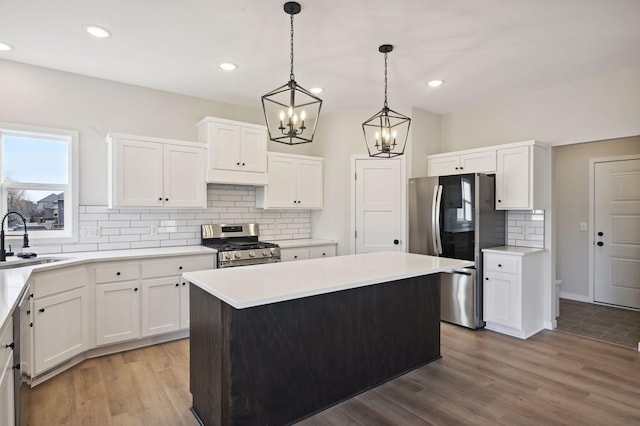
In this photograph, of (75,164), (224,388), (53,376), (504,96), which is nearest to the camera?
(224,388)

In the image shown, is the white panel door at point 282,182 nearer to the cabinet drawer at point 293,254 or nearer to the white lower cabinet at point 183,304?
the cabinet drawer at point 293,254

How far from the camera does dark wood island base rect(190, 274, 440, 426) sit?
80.4 inches

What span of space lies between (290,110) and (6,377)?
1.91 meters

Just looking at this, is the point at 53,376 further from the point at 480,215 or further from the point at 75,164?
the point at 480,215

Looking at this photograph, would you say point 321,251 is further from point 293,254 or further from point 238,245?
point 238,245

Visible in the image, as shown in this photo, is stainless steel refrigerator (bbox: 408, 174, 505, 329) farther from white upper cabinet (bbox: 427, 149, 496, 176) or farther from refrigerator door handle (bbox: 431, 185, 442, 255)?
white upper cabinet (bbox: 427, 149, 496, 176)

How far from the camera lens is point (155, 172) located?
3.77 metres

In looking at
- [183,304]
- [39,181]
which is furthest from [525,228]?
[39,181]

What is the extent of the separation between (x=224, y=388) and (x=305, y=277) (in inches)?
30.9

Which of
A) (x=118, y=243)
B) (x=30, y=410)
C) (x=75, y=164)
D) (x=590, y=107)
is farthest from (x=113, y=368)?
(x=590, y=107)

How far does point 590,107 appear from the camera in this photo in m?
3.82

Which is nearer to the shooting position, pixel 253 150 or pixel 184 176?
pixel 184 176

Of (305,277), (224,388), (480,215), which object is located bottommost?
(224,388)

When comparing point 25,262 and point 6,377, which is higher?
point 25,262
